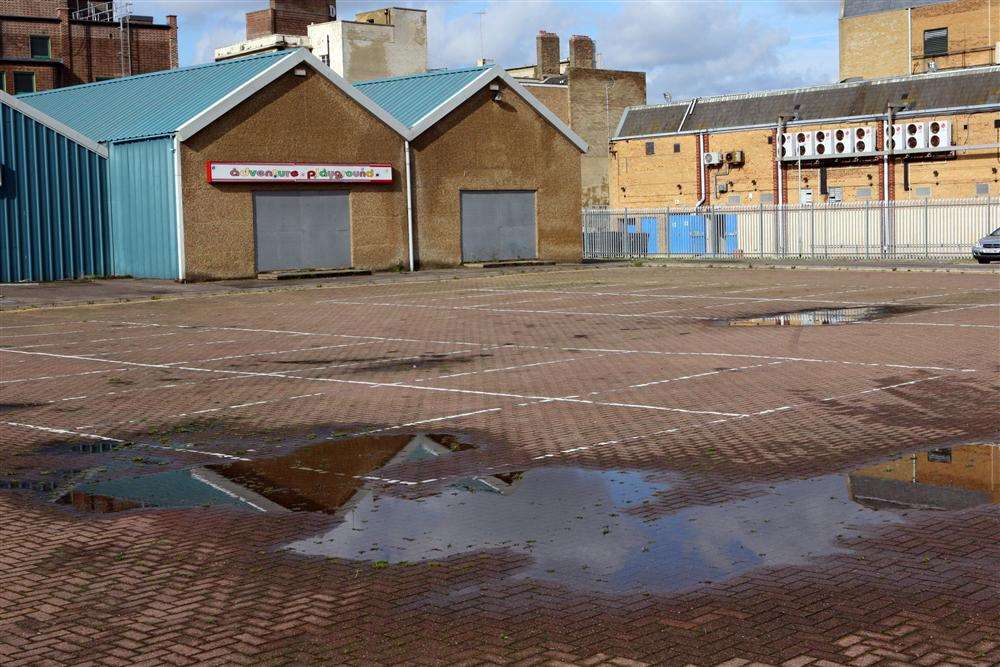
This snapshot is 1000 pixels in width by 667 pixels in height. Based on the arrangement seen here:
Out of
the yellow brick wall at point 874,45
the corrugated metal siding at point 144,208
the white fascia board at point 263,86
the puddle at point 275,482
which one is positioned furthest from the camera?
the yellow brick wall at point 874,45

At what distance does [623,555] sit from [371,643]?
201cm

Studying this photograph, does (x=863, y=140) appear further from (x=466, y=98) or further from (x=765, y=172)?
(x=466, y=98)

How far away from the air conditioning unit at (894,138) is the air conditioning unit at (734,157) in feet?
27.2

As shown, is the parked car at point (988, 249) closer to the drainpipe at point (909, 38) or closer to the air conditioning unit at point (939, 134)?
the air conditioning unit at point (939, 134)

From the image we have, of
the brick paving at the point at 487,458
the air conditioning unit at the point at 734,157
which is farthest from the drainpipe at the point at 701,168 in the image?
the brick paving at the point at 487,458

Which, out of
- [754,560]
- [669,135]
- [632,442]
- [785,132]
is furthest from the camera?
[669,135]

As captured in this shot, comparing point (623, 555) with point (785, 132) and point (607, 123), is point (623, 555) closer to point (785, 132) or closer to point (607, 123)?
point (785, 132)

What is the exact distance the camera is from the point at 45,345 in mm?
21031

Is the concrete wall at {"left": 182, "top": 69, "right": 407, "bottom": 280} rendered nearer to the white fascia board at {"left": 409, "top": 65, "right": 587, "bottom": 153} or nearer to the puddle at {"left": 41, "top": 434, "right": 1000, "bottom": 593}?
the white fascia board at {"left": 409, "top": 65, "right": 587, "bottom": 153}

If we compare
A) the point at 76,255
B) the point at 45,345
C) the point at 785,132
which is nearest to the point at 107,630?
the point at 45,345

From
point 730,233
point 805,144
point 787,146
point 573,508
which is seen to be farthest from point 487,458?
point 787,146

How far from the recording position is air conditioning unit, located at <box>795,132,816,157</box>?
59.3 meters

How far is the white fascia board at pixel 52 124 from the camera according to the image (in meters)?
35.3

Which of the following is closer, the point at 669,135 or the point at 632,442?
the point at 632,442
